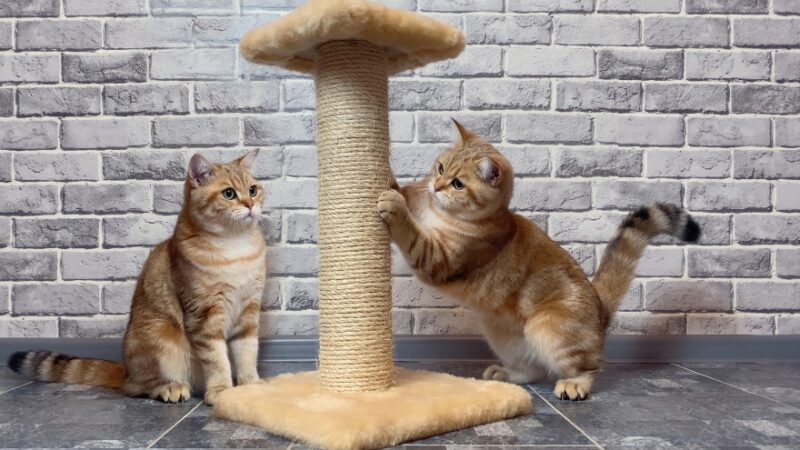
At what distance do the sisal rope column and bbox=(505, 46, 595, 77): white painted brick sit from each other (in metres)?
0.81

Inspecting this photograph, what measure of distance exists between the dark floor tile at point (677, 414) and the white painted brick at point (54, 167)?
5.57 ft

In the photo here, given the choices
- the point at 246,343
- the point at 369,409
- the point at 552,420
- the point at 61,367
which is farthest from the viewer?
the point at 61,367

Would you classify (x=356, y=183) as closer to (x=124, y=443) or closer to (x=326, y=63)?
(x=326, y=63)

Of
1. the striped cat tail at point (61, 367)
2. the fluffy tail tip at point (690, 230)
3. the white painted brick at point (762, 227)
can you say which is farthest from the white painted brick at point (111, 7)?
the white painted brick at point (762, 227)

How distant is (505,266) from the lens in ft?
5.88

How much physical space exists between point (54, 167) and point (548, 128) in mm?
1754

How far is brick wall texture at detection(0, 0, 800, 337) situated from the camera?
220 centimetres

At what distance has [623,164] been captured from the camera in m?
2.26

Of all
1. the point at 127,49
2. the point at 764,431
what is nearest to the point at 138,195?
the point at 127,49

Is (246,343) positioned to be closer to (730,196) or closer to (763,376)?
(763,376)

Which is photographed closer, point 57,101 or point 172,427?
point 172,427

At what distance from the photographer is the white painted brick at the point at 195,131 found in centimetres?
220

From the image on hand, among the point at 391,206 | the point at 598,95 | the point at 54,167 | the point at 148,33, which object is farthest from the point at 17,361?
the point at 598,95

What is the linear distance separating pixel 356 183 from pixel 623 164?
116 centimetres
